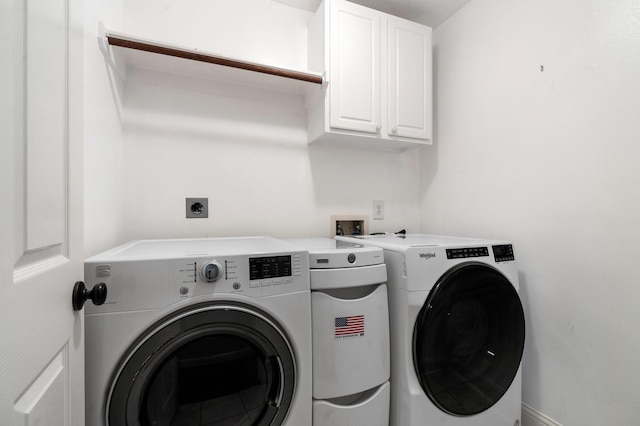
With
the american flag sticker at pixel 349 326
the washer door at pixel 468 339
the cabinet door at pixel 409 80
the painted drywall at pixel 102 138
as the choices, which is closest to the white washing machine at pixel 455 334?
the washer door at pixel 468 339

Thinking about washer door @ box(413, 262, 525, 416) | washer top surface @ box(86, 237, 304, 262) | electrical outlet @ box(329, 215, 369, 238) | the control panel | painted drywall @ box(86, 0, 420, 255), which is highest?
painted drywall @ box(86, 0, 420, 255)

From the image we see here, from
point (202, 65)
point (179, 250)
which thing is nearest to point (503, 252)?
point (179, 250)

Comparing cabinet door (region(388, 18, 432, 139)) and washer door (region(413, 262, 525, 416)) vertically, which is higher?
cabinet door (region(388, 18, 432, 139))

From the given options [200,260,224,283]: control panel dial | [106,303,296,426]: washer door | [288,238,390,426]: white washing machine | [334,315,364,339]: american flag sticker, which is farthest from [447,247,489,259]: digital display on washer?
[200,260,224,283]: control panel dial

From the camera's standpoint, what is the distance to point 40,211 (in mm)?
503

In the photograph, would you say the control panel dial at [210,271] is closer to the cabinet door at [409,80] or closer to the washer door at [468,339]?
the washer door at [468,339]

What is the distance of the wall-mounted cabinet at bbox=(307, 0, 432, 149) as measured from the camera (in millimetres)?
1489

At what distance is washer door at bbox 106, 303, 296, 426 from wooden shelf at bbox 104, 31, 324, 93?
1.10m

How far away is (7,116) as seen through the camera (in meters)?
0.40

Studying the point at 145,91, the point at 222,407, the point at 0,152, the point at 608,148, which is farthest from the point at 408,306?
the point at 145,91

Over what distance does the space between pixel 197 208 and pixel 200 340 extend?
828 mm

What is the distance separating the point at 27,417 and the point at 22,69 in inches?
22.1

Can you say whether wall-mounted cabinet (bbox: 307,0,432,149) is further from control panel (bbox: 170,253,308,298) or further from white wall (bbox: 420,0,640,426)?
control panel (bbox: 170,253,308,298)

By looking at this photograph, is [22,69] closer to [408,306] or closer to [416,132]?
[408,306]
